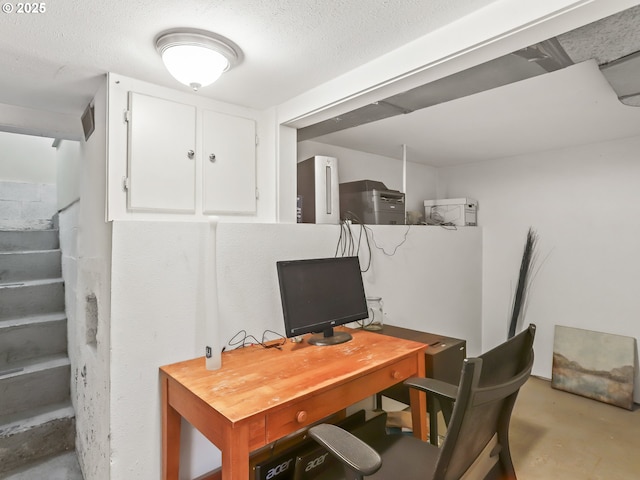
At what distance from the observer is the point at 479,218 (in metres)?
4.05

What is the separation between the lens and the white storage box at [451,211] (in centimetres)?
382

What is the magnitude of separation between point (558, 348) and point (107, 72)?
417 centimetres

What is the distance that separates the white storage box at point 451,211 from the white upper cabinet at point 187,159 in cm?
224

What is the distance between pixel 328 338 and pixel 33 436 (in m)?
2.09

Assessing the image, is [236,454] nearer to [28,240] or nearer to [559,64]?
[559,64]

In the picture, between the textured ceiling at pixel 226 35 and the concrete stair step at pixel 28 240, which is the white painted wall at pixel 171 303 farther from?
the concrete stair step at pixel 28 240

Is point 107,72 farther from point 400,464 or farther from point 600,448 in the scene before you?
point 600,448

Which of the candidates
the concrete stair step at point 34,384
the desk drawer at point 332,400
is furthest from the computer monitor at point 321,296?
the concrete stair step at point 34,384

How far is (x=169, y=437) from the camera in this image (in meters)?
1.67

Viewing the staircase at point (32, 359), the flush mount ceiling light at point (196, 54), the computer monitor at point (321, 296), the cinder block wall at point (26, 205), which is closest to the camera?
the flush mount ceiling light at point (196, 54)

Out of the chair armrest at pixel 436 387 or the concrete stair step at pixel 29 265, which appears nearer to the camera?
the chair armrest at pixel 436 387

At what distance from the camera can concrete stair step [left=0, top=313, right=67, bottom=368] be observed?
2732 millimetres

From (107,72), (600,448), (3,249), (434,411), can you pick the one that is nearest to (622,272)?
(600,448)

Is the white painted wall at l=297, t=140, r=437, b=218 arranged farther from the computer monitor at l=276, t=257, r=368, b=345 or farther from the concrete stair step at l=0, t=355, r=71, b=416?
the concrete stair step at l=0, t=355, r=71, b=416
